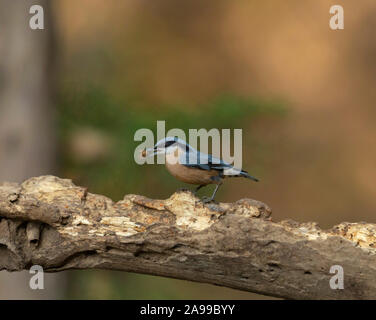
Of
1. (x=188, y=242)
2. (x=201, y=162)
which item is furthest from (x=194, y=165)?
(x=188, y=242)


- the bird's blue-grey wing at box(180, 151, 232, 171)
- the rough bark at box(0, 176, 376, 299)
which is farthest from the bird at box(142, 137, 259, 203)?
the rough bark at box(0, 176, 376, 299)

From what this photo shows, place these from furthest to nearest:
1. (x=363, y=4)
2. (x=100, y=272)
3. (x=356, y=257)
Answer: (x=363, y=4) < (x=100, y=272) < (x=356, y=257)

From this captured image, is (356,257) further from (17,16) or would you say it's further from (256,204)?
(17,16)

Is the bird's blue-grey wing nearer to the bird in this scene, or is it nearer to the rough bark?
the bird

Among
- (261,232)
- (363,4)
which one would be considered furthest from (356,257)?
(363,4)

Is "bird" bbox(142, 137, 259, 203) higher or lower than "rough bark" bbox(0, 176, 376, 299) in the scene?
higher

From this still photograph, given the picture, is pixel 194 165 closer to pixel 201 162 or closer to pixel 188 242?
pixel 201 162

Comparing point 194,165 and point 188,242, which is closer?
point 188,242
